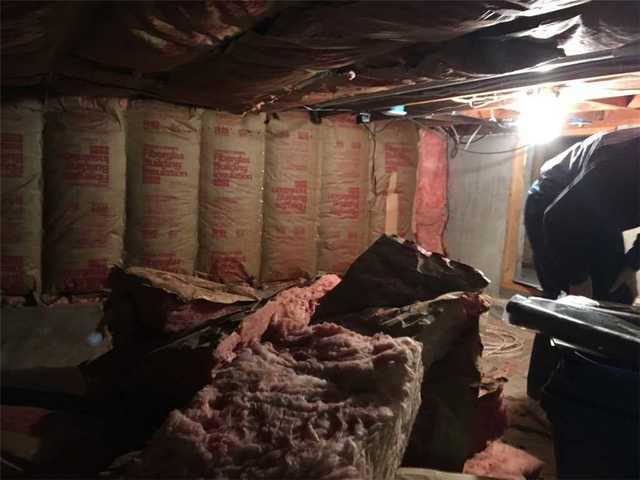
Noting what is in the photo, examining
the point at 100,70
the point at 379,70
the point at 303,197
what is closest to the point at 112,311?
the point at 100,70

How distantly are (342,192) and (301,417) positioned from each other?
356 centimetres

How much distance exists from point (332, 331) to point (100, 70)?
2.08 metres

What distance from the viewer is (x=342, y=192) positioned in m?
4.57

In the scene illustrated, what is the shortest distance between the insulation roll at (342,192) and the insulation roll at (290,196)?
0.11 m

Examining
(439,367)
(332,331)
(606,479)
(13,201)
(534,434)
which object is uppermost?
(13,201)

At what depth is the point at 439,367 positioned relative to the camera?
1.85 m

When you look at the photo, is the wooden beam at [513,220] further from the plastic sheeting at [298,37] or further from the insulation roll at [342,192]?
the plastic sheeting at [298,37]

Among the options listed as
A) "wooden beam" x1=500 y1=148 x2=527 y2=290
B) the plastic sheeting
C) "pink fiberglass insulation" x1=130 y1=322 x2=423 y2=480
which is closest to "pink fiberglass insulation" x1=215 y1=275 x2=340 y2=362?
"pink fiberglass insulation" x1=130 y1=322 x2=423 y2=480

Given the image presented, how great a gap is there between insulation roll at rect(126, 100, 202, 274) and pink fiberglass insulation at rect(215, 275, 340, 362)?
6.80 feet

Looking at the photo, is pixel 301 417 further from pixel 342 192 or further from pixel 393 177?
pixel 393 177

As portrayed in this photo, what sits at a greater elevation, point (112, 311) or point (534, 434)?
point (112, 311)

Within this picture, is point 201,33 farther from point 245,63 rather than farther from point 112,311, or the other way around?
point 112,311

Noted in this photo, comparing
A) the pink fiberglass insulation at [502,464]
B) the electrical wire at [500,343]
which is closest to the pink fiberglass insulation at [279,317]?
the pink fiberglass insulation at [502,464]

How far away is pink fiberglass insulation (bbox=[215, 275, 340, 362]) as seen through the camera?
1606mm
